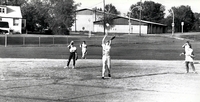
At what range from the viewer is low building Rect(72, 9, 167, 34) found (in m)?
91.3

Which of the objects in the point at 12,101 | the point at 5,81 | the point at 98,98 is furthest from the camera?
the point at 5,81

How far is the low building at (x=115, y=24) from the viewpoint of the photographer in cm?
9131

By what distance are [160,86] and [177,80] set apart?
2.33 m

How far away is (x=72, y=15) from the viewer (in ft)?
264

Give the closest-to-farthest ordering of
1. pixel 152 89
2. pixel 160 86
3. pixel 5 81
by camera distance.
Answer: pixel 152 89
pixel 160 86
pixel 5 81

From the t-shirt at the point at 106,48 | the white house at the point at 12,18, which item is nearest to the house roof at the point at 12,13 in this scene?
the white house at the point at 12,18

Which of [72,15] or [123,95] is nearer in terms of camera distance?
[123,95]

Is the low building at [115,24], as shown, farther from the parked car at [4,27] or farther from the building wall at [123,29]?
the parked car at [4,27]

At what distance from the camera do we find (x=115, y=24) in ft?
303

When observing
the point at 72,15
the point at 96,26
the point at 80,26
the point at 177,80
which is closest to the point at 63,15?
the point at 72,15

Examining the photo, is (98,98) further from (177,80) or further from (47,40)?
(47,40)

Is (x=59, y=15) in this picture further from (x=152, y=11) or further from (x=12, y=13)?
(x=152, y=11)

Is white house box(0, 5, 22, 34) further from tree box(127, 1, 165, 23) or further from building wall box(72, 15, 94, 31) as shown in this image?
tree box(127, 1, 165, 23)

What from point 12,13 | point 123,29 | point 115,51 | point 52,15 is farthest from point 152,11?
point 115,51
